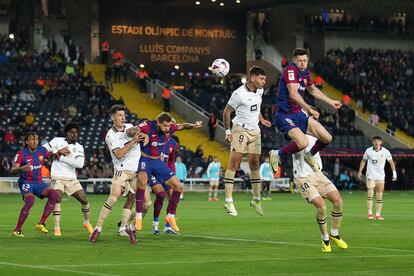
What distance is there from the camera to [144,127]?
20938mm

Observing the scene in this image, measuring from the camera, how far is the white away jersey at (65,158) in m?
22.7

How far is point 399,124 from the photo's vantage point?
67250 millimetres

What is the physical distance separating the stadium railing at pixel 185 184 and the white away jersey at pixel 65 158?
1041 inches

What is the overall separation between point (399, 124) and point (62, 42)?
21961 mm

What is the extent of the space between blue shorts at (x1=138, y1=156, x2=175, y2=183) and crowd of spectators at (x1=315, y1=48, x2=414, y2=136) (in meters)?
45.2

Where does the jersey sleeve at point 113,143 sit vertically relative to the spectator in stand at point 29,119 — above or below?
above

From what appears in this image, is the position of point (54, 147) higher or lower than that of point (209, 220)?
higher

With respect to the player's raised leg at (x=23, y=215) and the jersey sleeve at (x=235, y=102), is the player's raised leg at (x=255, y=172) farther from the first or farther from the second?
the player's raised leg at (x=23, y=215)

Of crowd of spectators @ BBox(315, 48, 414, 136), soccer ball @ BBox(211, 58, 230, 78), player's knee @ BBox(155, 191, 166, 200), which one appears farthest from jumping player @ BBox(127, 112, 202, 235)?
crowd of spectators @ BBox(315, 48, 414, 136)

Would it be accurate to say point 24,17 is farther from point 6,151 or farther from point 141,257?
point 141,257

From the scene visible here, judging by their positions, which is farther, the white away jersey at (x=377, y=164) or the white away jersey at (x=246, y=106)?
the white away jersey at (x=377, y=164)

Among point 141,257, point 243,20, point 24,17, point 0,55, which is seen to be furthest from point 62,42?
point 141,257

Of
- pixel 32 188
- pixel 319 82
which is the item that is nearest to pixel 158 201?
pixel 32 188

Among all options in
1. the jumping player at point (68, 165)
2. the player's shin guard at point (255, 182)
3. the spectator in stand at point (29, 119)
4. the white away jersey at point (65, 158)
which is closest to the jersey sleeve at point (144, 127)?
the jumping player at point (68, 165)
